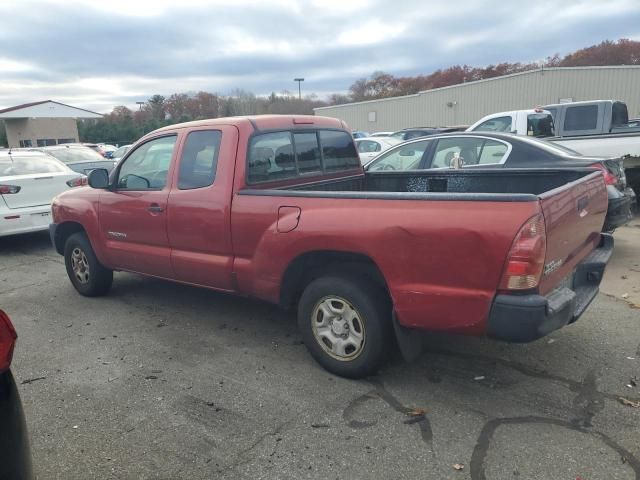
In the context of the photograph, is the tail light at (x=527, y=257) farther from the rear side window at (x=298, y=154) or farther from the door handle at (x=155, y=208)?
the door handle at (x=155, y=208)

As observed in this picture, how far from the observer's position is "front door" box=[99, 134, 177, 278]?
4656mm

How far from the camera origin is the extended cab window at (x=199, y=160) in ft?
14.0

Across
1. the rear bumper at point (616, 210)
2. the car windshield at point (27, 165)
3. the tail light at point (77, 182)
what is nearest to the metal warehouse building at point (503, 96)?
the rear bumper at point (616, 210)

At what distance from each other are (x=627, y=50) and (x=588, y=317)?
165 feet

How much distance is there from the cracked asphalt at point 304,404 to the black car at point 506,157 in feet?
5.33

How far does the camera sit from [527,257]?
107 inches

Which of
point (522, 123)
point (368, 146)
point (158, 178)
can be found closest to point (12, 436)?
point (158, 178)

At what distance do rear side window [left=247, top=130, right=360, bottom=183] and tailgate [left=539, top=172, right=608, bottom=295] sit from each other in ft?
7.36

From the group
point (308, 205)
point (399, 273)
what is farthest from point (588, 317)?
point (308, 205)

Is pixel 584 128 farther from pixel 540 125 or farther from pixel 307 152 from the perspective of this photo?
pixel 307 152

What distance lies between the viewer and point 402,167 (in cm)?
809

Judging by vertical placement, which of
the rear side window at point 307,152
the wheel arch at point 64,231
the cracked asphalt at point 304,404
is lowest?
the cracked asphalt at point 304,404

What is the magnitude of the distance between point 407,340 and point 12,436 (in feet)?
7.36

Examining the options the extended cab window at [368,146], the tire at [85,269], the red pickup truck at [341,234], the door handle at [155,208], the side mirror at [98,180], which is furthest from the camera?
the extended cab window at [368,146]
